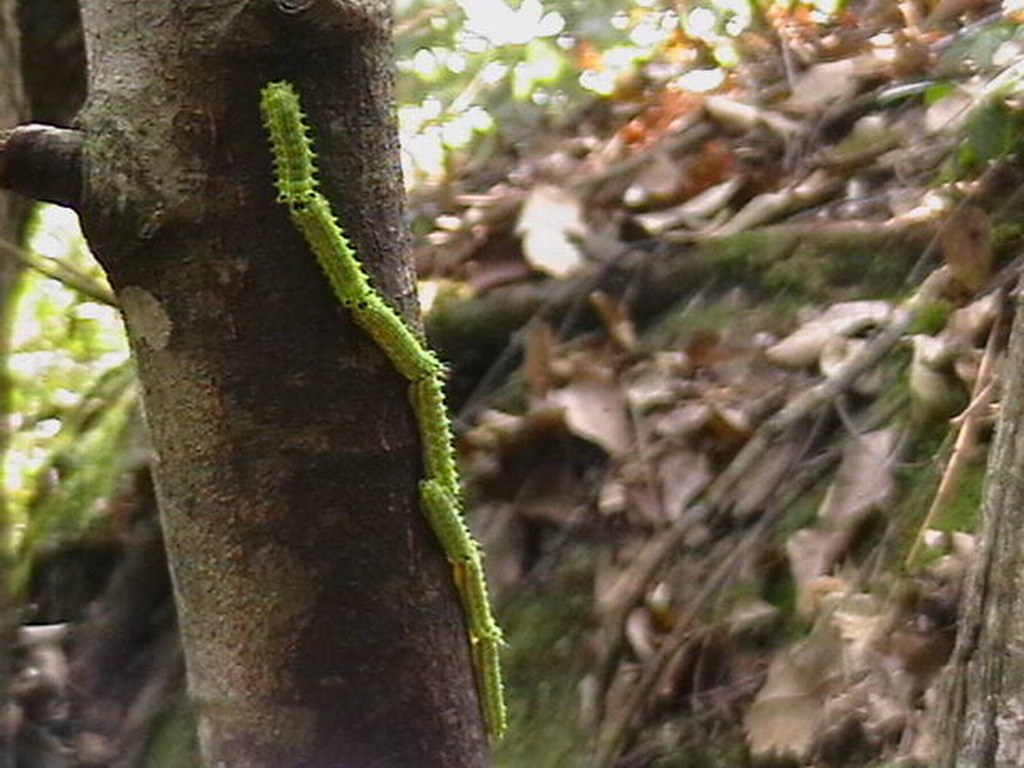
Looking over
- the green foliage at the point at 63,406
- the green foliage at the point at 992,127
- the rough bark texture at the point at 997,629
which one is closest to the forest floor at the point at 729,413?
the green foliage at the point at 992,127

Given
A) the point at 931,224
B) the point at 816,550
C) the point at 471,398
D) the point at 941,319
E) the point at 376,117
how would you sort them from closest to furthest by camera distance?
the point at 376,117 < the point at 816,550 < the point at 941,319 < the point at 931,224 < the point at 471,398

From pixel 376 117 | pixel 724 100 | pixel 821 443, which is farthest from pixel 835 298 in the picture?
pixel 376 117

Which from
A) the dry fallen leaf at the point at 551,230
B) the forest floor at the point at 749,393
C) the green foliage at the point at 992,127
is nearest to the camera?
the forest floor at the point at 749,393

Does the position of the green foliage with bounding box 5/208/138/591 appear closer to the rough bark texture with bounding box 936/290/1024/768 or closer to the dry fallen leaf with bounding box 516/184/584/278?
the dry fallen leaf with bounding box 516/184/584/278

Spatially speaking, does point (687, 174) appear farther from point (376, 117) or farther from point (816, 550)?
point (376, 117)

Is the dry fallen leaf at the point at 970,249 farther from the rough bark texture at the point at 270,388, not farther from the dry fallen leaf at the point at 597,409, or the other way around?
the rough bark texture at the point at 270,388

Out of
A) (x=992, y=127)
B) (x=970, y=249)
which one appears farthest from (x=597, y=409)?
(x=992, y=127)
